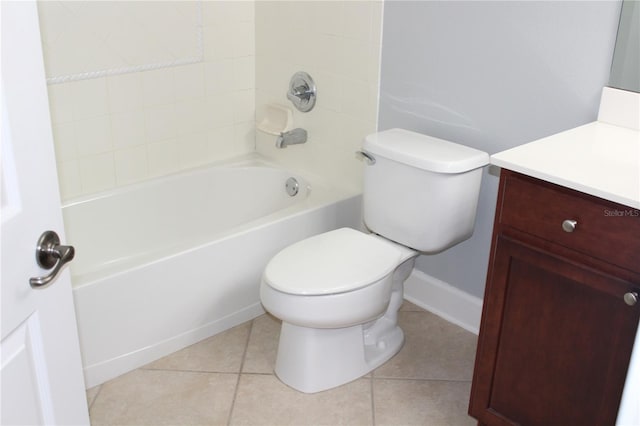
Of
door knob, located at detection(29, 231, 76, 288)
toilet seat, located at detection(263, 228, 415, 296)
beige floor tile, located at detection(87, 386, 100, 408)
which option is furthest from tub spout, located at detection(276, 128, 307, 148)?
door knob, located at detection(29, 231, 76, 288)

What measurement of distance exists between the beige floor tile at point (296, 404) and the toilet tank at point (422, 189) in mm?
549

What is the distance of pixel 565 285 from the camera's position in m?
1.73

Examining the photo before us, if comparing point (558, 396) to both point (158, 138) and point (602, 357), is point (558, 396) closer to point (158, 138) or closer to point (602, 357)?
point (602, 357)

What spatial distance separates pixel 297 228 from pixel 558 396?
1268 millimetres

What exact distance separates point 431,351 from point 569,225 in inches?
42.4

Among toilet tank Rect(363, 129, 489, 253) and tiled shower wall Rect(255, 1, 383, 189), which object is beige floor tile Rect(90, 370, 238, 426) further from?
tiled shower wall Rect(255, 1, 383, 189)

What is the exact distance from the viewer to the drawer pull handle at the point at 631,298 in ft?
5.18

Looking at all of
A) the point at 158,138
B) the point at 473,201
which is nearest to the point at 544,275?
the point at 473,201

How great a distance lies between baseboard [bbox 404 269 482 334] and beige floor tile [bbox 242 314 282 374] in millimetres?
579

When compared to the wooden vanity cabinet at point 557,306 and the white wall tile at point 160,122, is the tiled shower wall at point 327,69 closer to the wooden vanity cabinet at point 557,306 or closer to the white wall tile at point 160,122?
the white wall tile at point 160,122

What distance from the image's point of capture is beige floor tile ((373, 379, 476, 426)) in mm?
2260

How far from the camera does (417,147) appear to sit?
239cm

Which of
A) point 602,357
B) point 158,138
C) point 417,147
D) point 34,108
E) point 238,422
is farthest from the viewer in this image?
point 158,138

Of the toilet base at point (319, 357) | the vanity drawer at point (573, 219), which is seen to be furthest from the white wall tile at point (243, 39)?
the vanity drawer at point (573, 219)
